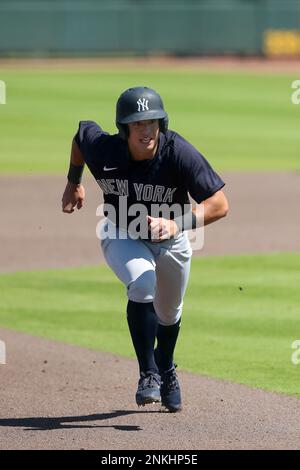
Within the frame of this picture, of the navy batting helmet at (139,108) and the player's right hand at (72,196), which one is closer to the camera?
the navy batting helmet at (139,108)

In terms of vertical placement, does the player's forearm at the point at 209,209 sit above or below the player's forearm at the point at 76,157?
below

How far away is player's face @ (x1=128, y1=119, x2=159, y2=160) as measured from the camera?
658 cm

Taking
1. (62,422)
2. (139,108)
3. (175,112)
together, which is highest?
(175,112)

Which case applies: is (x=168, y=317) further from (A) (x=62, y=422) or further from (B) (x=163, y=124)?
(B) (x=163, y=124)

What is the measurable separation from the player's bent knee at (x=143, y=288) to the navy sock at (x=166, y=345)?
0.54 m

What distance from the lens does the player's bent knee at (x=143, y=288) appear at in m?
6.55

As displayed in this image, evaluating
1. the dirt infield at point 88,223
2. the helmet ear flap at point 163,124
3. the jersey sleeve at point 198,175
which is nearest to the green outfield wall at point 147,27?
the dirt infield at point 88,223

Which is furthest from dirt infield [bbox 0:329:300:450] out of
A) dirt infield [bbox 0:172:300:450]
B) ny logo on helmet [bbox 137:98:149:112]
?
ny logo on helmet [bbox 137:98:149:112]

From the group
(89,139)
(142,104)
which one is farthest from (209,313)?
(142,104)

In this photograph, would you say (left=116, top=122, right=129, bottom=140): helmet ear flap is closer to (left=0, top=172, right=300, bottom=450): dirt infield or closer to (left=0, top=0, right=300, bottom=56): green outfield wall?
(left=0, top=172, right=300, bottom=450): dirt infield

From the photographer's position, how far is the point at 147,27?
40.1 m

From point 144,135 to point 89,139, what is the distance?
58 centimetres

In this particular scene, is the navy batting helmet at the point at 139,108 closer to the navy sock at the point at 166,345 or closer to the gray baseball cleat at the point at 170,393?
the navy sock at the point at 166,345
